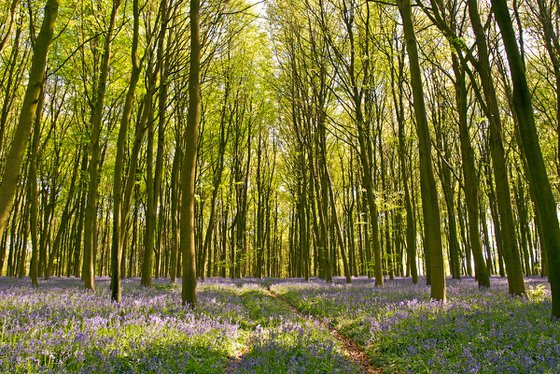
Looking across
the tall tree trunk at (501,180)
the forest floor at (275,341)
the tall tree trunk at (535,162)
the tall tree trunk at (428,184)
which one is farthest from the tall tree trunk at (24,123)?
the tall tree trunk at (501,180)

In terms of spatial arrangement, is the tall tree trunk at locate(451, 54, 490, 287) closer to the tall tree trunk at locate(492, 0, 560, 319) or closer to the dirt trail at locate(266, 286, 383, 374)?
the tall tree trunk at locate(492, 0, 560, 319)

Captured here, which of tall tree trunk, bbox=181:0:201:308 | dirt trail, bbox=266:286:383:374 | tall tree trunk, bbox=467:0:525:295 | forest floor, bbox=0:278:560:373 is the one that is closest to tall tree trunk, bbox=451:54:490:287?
tall tree trunk, bbox=467:0:525:295

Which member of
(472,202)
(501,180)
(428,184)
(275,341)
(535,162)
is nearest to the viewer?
(275,341)

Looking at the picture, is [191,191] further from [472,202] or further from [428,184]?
[472,202]

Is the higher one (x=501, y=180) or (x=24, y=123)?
(x=24, y=123)

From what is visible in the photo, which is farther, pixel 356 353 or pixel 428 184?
pixel 428 184

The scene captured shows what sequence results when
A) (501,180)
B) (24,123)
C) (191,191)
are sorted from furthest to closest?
(501,180) → (191,191) → (24,123)

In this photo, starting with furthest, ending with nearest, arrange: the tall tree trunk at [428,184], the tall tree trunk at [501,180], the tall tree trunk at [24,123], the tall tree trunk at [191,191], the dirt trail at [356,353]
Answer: the tall tree trunk at [501,180]
the tall tree trunk at [428,184]
the tall tree trunk at [191,191]
the dirt trail at [356,353]
the tall tree trunk at [24,123]

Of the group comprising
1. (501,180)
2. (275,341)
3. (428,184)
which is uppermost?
(501,180)

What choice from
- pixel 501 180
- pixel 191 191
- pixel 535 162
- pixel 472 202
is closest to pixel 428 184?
pixel 501 180

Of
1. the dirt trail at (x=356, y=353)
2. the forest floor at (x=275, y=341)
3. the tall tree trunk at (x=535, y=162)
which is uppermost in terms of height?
the tall tree trunk at (x=535, y=162)

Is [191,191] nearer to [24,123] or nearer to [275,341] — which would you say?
[24,123]

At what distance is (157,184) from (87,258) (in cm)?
481

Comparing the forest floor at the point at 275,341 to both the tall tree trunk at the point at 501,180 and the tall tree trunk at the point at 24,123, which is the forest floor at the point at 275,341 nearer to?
the tall tree trunk at the point at 501,180
